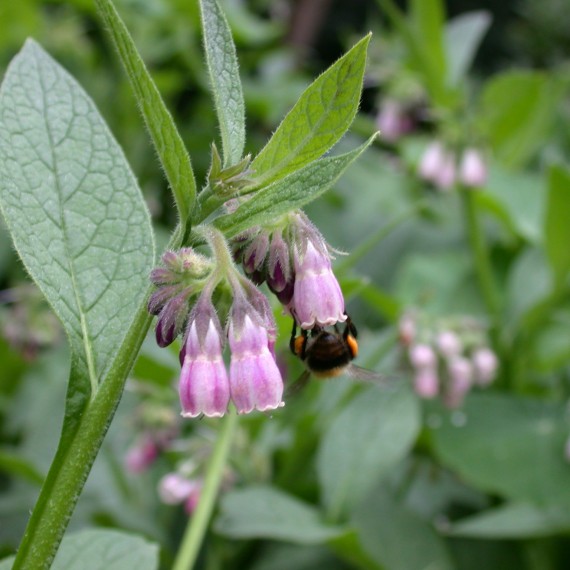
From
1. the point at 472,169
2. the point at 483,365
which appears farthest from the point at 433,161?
the point at 483,365

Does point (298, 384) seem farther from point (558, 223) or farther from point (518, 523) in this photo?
point (558, 223)

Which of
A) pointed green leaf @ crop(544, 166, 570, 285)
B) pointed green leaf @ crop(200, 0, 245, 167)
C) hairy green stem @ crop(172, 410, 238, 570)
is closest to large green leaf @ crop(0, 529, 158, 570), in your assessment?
hairy green stem @ crop(172, 410, 238, 570)

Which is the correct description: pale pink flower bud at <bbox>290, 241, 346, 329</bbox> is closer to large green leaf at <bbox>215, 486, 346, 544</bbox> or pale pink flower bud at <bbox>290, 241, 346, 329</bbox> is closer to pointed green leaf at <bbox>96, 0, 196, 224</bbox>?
pointed green leaf at <bbox>96, 0, 196, 224</bbox>

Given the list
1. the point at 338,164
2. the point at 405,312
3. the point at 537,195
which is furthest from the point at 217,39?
the point at 537,195

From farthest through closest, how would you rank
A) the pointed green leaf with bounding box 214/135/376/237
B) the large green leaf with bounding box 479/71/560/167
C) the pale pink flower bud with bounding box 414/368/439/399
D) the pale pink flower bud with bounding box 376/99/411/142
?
the pale pink flower bud with bounding box 376/99/411/142
the large green leaf with bounding box 479/71/560/167
the pale pink flower bud with bounding box 414/368/439/399
the pointed green leaf with bounding box 214/135/376/237

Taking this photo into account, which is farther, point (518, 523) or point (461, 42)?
point (461, 42)

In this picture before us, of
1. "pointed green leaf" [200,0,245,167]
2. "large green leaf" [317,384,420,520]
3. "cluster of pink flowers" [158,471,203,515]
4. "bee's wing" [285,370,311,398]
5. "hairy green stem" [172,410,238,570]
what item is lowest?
"large green leaf" [317,384,420,520]

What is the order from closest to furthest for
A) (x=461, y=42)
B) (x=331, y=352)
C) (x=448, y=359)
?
(x=331, y=352) → (x=448, y=359) → (x=461, y=42)

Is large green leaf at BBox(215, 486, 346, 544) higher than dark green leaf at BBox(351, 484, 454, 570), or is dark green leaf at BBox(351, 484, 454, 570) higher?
large green leaf at BBox(215, 486, 346, 544)

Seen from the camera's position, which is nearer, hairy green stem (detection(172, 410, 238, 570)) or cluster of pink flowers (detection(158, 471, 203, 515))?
hairy green stem (detection(172, 410, 238, 570))
